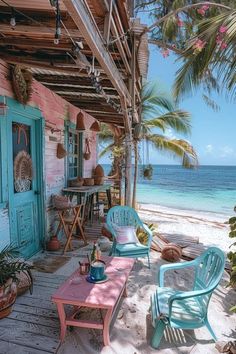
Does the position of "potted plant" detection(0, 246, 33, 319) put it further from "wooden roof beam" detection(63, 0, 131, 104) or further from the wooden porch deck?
"wooden roof beam" detection(63, 0, 131, 104)

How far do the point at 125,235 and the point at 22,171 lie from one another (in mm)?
1798

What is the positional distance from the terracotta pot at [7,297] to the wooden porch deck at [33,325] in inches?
2.9

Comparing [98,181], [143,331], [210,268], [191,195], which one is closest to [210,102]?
[98,181]

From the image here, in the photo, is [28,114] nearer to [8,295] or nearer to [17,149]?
[17,149]

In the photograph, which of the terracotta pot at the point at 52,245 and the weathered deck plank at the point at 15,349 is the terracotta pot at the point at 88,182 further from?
the weathered deck plank at the point at 15,349

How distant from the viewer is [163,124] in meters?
8.37

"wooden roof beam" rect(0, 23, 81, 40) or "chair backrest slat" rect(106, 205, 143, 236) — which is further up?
"wooden roof beam" rect(0, 23, 81, 40)

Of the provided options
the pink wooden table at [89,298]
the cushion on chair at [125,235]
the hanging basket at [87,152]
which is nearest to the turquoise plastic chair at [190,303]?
the pink wooden table at [89,298]

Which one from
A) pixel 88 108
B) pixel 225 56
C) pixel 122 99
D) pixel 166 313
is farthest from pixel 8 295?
pixel 88 108

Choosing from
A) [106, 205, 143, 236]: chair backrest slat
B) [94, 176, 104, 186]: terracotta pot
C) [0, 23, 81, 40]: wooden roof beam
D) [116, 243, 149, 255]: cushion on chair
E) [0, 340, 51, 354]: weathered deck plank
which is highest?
[0, 23, 81, 40]: wooden roof beam

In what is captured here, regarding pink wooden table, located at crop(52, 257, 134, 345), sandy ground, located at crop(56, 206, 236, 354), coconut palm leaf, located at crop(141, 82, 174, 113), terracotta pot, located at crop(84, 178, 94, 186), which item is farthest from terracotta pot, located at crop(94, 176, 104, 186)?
pink wooden table, located at crop(52, 257, 134, 345)

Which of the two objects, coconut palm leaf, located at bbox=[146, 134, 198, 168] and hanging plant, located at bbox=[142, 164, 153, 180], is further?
coconut palm leaf, located at bbox=[146, 134, 198, 168]

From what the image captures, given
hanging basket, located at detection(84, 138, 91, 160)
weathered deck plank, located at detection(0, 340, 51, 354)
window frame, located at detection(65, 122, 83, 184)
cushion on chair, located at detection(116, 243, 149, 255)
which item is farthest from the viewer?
hanging basket, located at detection(84, 138, 91, 160)

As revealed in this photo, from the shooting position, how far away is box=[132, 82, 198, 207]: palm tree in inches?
311
